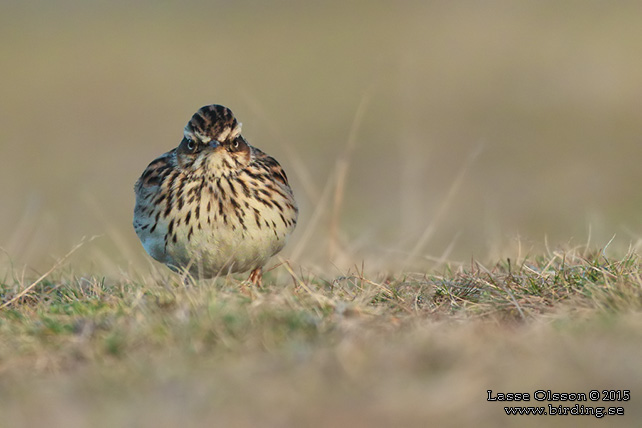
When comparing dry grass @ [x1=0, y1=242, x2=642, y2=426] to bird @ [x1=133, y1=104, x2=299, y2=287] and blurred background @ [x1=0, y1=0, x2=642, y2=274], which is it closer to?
bird @ [x1=133, y1=104, x2=299, y2=287]

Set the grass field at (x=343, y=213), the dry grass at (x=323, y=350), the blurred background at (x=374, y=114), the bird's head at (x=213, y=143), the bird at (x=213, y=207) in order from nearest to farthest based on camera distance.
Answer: the dry grass at (x=323, y=350)
the grass field at (x=343, y=213)
the bird at (x=213, y=207)
the bird's head at (x=213, y=143)
the blurred background at (x=374, y=114)

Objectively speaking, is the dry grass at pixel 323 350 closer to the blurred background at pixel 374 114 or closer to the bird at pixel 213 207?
the bird at pixel 213 207

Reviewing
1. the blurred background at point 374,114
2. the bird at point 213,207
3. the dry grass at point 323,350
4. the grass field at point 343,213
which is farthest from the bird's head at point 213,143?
the blurred background at point 374,114

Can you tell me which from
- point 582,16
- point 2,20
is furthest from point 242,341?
point 2,20

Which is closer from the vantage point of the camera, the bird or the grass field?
the grass field

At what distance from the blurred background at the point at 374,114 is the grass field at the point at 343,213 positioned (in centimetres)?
10

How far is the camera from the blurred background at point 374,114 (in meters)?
16.7

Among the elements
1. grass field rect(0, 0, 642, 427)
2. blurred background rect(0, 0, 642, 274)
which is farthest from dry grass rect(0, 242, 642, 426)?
blurred background rect(0, 0, 642, 274)

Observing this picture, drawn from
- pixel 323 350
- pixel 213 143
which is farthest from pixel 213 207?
pixel 323 350

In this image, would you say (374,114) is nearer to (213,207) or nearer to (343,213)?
(343,213)

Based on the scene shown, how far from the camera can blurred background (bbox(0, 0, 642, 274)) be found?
54.8 ft

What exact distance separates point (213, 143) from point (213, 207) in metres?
0.44

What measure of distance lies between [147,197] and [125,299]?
1.65 meters

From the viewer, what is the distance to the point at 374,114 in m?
25.4
